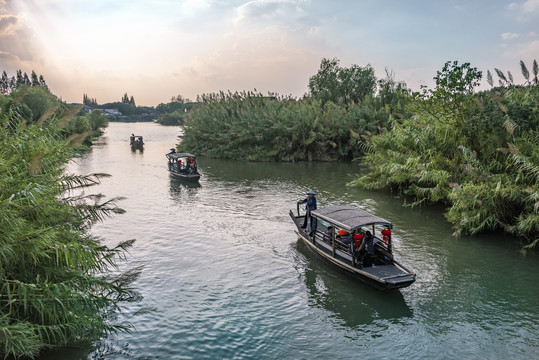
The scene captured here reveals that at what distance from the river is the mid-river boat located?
661 mm

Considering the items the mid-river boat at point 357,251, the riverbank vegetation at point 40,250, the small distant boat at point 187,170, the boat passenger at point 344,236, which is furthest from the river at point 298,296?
the small distant boat at point 187,170

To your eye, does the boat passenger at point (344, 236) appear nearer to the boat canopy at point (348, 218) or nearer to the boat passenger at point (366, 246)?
the boat canopy at point (348, 218)

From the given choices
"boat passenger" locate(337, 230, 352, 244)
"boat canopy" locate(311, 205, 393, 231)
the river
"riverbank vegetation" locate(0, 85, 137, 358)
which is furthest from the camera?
"boat passenger" locate(337, 230, 352, 244)

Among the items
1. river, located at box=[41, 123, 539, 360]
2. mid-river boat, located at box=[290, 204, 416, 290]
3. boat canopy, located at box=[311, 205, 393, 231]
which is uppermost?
boat canopy, located at box=[311, 205, 393, 231]

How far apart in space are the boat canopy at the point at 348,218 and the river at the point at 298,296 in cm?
184

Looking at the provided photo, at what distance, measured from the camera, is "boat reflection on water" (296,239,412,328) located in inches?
461

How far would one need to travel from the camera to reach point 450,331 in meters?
10.8

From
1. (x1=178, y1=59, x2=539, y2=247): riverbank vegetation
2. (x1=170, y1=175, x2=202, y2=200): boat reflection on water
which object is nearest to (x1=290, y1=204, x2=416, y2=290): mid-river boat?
(x1=178, y1=59, x2=539, y2=247): riverbank vegetation

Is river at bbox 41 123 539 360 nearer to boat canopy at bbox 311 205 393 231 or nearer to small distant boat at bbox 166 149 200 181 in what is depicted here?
boat canopy at bbox 311 205 393 231

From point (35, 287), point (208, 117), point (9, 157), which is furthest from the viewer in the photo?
point (208, 117)

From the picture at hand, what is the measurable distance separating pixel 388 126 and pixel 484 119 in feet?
86.1

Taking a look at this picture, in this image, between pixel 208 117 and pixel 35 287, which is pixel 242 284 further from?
pixel 208 117

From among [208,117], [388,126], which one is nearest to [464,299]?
[388,126]

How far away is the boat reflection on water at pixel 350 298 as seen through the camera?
11.7m
